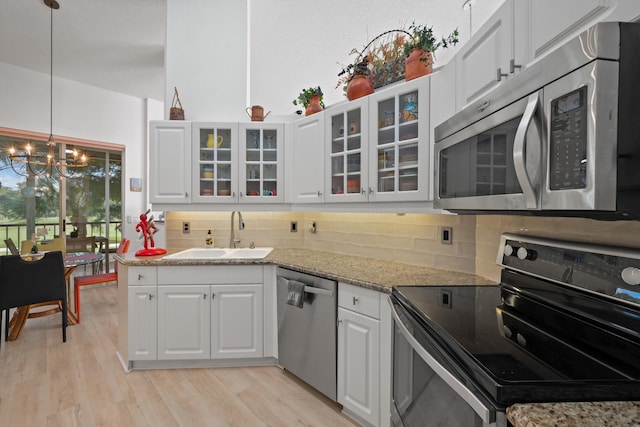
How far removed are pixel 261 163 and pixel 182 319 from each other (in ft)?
4.79

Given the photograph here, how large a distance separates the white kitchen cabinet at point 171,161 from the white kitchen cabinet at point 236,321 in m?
0.97

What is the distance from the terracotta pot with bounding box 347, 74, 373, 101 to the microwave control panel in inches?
59.6

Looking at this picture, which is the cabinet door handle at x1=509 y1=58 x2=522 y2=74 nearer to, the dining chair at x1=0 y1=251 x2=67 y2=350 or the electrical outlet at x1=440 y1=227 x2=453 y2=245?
the electrical outlet at x1=440 y1=227 x2=453 y2=245

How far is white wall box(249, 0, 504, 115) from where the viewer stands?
2176mm

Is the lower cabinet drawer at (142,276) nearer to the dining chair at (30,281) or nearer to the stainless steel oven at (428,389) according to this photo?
the dining chair at (30,281)

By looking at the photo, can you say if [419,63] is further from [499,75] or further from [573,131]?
[573,131]

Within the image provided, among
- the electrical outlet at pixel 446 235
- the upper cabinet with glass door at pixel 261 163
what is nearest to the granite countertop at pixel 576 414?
the electrical outlet at pixel 446 235

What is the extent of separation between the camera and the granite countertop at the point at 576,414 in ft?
1.90

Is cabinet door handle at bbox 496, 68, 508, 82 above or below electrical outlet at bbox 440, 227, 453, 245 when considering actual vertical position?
above

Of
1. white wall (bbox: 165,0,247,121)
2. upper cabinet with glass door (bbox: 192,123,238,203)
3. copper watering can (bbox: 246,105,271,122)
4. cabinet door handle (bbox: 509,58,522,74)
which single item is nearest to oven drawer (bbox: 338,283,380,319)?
cabinet door handle (bbox: 509,58,522,74)

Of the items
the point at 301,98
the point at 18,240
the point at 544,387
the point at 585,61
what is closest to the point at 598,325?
the point at 544,387

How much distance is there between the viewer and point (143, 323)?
2.41 meters

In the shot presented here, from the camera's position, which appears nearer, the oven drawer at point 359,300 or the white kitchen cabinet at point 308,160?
the oven drawer at point 359,300

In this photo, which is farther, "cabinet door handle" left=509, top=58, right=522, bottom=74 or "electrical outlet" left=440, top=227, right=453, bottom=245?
"electrical outlet" left=440, top=227, right=453, bottom=245
